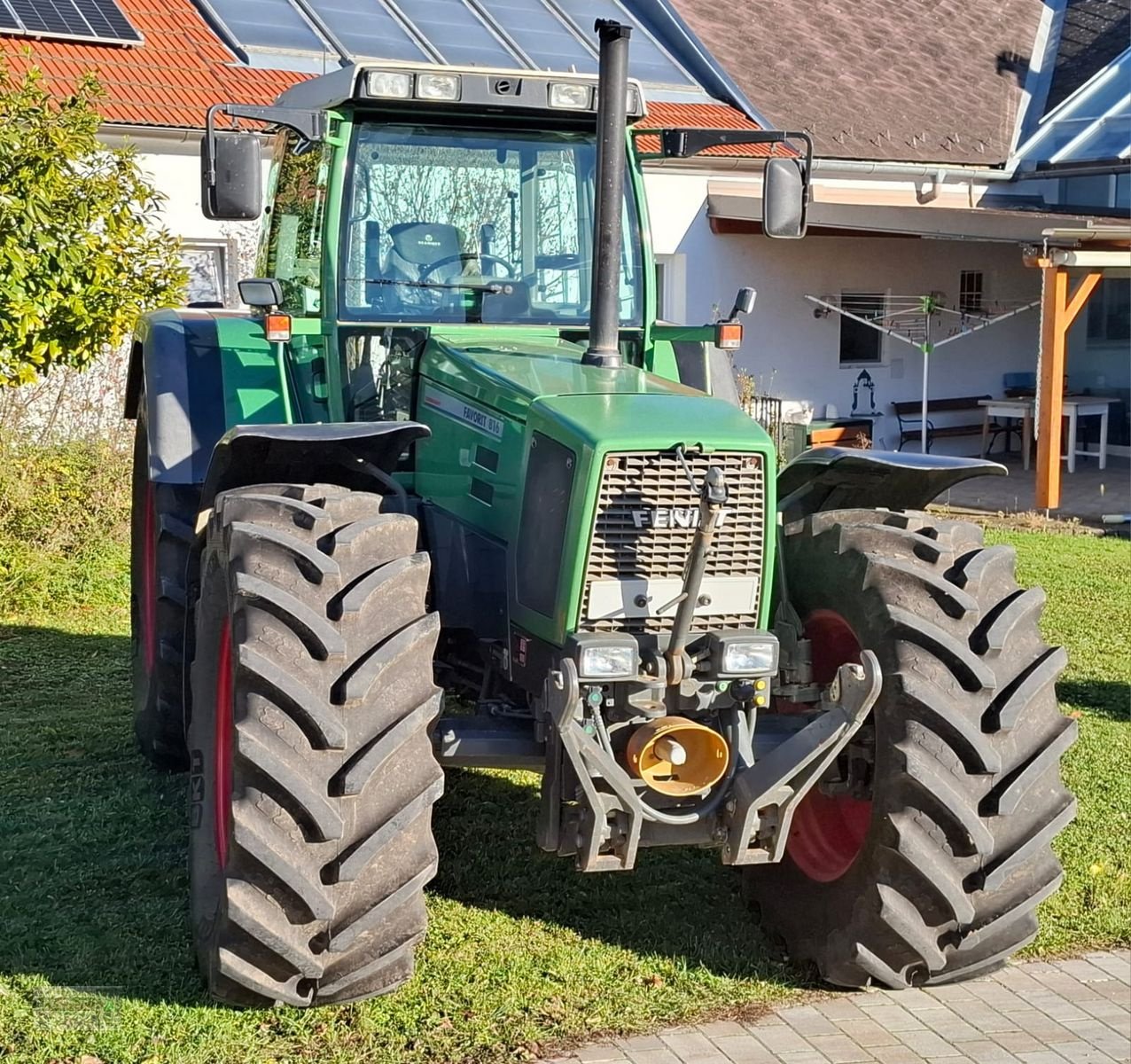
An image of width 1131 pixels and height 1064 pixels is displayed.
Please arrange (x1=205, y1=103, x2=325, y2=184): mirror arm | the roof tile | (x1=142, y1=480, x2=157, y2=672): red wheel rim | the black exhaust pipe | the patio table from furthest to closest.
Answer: the roof tile
the patio table
(x1=142, y1=480, x2=157, y2=672): red wheel rim
(x1=205, y1=103, x2=325, y2=184): mirror arm
the black exhaust pipe

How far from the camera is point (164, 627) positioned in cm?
594

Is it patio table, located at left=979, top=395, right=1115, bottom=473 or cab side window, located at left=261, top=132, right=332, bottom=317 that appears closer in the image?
cab side window, located at left=261, top=132, right=332, bottom=317

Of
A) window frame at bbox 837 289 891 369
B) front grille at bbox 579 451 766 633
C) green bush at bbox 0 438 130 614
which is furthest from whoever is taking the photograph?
window frame at bbox 837 289 891 369

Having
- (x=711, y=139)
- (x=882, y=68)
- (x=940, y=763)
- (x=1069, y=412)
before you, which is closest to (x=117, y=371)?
(x=711, y=139)

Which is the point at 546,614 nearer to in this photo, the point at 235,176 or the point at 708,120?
the point at 235,176

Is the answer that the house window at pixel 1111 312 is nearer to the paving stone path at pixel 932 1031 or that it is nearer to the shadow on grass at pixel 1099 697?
the shadow on grass at pixel 1099 697

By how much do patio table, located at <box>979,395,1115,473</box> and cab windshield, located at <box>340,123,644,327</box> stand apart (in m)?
11.8

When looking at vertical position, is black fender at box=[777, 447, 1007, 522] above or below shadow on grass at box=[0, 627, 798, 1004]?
above

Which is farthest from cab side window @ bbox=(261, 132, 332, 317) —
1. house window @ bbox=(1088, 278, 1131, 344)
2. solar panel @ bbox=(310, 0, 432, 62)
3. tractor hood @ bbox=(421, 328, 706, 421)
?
house window @ bbox=(1088, 278, 1131, 344)

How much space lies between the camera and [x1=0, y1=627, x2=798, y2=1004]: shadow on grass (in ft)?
15.3

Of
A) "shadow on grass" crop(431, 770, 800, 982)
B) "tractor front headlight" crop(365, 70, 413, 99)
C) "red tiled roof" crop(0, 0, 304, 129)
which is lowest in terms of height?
"shadow on grass" crop(431, 770, 800, 982)

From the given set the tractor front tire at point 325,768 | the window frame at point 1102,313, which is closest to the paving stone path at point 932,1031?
the tractor front tire at point 325,768

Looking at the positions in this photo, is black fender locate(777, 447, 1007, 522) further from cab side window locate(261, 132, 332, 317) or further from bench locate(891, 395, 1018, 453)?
bench locate(891, 395, 1018, 453)

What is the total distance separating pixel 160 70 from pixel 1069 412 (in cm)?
946
